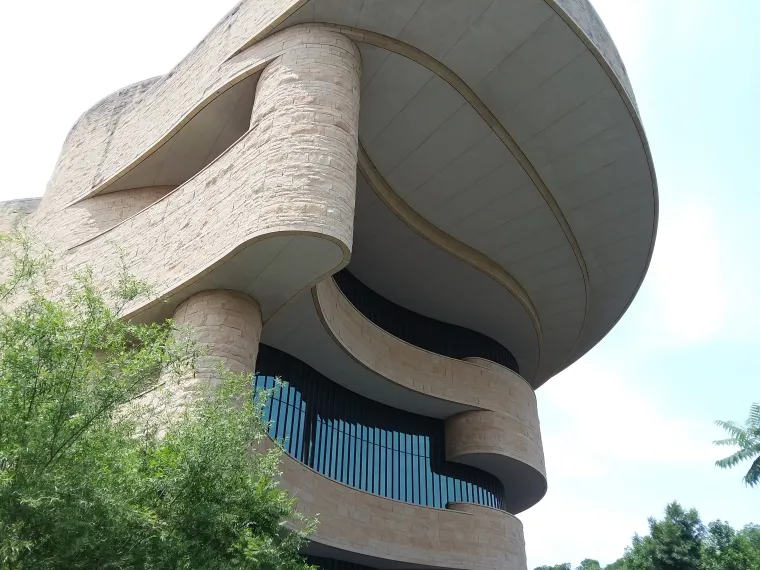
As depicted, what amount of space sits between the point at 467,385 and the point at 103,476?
46.4 ft

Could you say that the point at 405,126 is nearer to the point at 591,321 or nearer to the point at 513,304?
the point at 513,304

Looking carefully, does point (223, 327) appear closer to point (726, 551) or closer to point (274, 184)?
point (274, 184)

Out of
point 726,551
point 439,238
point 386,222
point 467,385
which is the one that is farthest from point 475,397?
point 726,551

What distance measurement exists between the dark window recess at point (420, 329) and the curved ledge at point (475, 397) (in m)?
1.44

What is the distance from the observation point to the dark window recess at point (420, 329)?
19.0 meters

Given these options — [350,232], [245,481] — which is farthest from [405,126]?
[245,481]

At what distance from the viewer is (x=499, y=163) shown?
15.5 metres

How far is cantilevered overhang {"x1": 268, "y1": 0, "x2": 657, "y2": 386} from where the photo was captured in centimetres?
1289

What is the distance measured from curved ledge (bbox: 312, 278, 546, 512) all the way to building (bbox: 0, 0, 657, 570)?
8cm

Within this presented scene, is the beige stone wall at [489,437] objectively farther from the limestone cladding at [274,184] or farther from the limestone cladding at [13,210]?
the limestone cladding at [13,210]

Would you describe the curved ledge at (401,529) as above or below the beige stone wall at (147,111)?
below

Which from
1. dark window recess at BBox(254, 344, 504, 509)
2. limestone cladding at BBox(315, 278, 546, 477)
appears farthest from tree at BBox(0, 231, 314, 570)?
limestone cladding at BBox(315, 278, 546, 477)

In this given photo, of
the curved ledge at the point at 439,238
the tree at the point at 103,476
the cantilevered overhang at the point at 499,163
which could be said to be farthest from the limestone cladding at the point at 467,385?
the tree at the point at 103,476

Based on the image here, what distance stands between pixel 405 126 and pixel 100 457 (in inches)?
440
